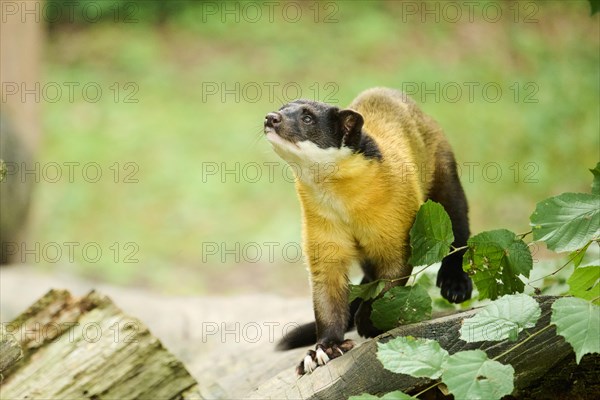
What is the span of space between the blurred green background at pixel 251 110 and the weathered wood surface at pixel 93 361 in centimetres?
578

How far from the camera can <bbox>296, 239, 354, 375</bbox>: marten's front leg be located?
4.71m

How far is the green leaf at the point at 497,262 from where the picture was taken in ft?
13.1

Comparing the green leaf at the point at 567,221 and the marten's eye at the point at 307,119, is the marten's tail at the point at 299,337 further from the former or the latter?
the green leaf at the point at 567,221

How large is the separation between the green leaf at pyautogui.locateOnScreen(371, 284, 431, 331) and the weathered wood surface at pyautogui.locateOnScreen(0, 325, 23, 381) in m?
1.93

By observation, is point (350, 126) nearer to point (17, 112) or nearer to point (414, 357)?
point (414, 357)

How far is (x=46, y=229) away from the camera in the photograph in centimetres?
1227

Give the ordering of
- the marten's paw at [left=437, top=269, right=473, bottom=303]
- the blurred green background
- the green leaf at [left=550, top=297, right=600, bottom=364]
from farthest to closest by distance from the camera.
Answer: the blurred green background → the marten's paw at [left=437, top=269, right=473, bottom=303] → the green leaf at [left=550, top=297, right=600, bottom=364]

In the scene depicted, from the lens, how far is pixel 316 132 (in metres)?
4.55

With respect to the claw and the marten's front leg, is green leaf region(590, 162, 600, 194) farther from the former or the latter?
the claw

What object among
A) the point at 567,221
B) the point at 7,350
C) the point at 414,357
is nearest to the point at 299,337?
the point at 7,350

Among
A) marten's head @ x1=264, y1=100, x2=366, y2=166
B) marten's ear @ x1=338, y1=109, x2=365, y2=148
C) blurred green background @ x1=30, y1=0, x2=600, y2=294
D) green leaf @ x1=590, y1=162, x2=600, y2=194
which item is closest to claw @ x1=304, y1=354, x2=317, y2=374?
marten's head @ x1=264, y1=100, x2=366, y2=166

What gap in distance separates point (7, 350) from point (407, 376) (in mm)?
2118

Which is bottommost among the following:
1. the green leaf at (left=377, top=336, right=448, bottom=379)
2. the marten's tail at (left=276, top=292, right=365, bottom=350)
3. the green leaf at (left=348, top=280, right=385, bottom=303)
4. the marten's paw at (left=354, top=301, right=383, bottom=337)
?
the marten's tail at (left=276, top=292, right=365, bottom=350)

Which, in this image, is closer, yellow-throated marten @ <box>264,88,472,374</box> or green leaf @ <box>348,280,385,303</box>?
yellow-throated marten @ <box>264,88,472,374</box>
